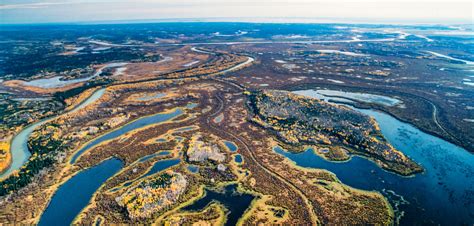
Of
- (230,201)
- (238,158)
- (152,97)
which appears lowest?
(230,201)

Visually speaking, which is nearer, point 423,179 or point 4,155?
point 423,179

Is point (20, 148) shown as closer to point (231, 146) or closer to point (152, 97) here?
point (152, 97)

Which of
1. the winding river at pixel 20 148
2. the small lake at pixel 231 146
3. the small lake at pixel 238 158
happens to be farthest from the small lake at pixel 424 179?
the winding river at pixel 20 148

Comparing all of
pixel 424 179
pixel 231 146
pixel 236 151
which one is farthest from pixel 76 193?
pixel 424 179

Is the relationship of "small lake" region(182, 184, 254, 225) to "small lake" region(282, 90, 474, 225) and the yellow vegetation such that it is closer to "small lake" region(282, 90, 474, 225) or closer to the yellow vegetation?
"small lake" region(282, 90, 474, 225)

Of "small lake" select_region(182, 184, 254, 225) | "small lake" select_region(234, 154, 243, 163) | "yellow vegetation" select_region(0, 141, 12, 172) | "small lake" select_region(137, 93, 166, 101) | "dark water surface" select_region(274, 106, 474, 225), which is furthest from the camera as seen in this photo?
"small lake" select_region(137, 93, 166, 101)

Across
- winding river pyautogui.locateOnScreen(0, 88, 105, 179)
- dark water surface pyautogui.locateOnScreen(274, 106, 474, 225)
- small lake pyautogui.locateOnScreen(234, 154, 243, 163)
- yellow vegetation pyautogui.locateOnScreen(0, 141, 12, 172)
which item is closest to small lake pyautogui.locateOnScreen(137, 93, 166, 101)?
winding river pyautogui.locateOnScreen(0, 88, 105, 179)
